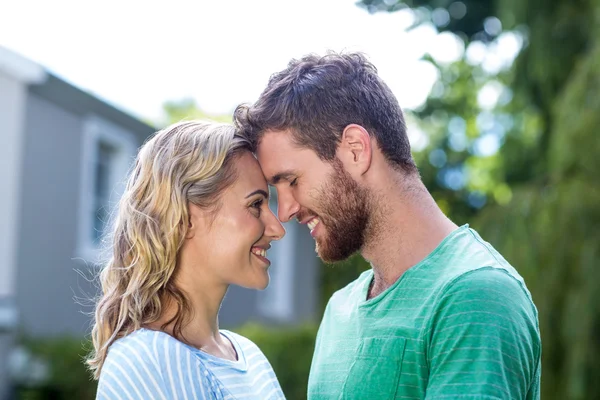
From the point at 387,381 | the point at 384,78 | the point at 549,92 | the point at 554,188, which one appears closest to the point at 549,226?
the point at 554,188

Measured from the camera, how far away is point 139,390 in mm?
2266

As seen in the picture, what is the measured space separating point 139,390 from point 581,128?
13.3 feet

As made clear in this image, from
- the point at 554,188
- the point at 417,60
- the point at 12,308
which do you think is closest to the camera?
the point at 554,188

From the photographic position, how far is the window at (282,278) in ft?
52.9

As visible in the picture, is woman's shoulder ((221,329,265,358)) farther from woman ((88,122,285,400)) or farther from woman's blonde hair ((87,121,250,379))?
woman's blonde hair ((87,121,250,379))

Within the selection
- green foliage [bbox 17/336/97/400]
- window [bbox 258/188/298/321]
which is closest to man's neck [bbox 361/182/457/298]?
green foliage [bbox 17/336/97/400]

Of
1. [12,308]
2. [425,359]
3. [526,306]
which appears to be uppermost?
[526,306]

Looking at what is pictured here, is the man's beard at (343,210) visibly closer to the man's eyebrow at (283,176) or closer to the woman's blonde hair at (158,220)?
the man's eyebrow at (283,176)

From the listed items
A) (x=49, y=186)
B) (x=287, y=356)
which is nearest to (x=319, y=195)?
(x=287, y=356)

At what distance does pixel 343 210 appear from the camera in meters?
2.50

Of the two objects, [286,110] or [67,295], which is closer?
[286,110]

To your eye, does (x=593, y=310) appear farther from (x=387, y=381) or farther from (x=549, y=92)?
(x=387, y=381)

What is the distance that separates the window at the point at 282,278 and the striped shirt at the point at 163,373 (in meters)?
13.4

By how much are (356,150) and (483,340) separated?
2.26ft
